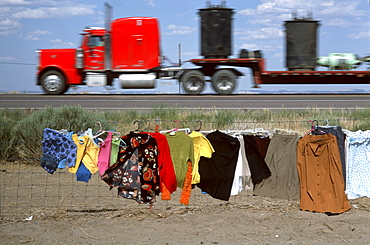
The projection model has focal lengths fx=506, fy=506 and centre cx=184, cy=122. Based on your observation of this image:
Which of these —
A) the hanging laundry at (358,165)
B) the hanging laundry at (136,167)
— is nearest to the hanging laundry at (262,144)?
the hanging laundry at (358,165)

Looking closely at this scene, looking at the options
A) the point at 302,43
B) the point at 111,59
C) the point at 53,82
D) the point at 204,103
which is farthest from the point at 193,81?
the point at 53,82

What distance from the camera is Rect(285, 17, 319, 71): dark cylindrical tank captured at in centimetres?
2445

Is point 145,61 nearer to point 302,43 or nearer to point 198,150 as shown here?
point 302,43

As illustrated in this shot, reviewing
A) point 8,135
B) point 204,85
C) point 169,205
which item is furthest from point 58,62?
point 169,205

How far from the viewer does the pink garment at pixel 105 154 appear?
6973 mm

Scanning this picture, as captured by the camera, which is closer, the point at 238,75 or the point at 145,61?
the point at 145,61

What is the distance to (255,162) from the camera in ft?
23.9

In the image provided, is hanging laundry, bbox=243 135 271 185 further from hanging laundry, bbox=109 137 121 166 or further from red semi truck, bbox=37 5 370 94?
red semi truck, bbox=37 5 370 94

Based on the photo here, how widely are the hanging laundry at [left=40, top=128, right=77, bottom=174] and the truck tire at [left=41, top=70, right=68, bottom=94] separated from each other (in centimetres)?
1691

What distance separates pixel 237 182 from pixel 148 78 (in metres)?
16.4

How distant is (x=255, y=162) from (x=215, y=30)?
17039 millimetres

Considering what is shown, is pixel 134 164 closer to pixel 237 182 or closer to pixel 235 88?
pixel 237 182

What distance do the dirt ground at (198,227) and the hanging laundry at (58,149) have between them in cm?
89

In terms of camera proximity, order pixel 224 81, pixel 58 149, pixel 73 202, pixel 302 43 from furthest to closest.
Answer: pixel 302 43 → pixel 224 81 → pixel 73 202 → pixel 58 149
